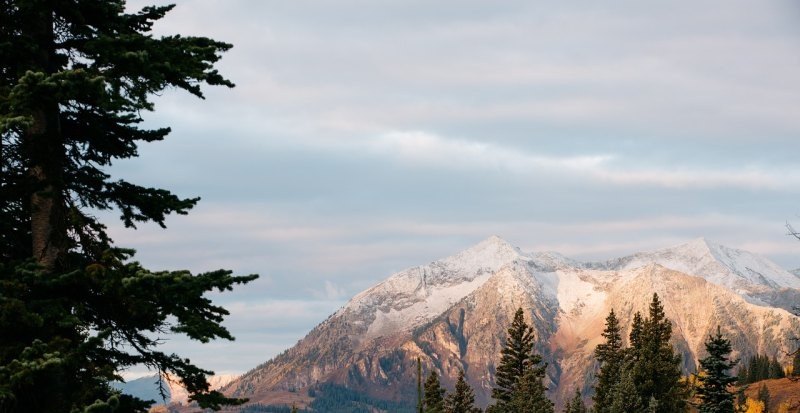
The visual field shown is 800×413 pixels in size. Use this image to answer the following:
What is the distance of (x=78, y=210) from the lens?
18.1 m

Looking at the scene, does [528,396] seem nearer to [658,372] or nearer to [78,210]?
[658,372]

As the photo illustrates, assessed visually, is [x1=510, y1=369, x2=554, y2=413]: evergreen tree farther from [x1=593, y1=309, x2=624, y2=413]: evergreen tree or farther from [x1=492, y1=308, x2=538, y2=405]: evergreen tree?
[x1=593, y1=309, x2=624, y2=413]: evergreen tree

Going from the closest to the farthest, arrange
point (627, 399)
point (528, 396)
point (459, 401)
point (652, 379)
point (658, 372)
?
point (627, 399), point (658, 372), point (652, 379), point (528, 396), point (459, 401)

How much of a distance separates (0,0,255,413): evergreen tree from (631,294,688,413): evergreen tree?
A: 6937 cm

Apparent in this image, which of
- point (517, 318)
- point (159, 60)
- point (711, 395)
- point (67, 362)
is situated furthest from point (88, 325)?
point (517, 318)

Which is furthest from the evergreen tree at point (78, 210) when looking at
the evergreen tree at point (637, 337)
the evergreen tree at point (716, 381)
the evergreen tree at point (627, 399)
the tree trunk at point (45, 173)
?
the evergreen tree at point (637, 337)

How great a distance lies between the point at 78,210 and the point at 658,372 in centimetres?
7219

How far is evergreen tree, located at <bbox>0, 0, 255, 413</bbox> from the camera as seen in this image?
15.9 m

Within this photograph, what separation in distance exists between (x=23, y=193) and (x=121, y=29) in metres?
3.62

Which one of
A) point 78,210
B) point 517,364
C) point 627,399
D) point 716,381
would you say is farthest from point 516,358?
point 78,210

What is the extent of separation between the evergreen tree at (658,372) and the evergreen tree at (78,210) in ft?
228

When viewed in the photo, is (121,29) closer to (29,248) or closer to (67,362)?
(29,248)

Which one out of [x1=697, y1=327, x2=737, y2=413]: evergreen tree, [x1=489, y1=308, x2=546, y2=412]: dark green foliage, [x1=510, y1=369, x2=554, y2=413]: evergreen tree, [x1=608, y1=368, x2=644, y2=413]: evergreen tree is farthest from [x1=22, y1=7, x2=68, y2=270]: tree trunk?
[x1=510, y1=369, x2=554, y2=413]: evergreen tree

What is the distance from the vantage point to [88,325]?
18.0 m
